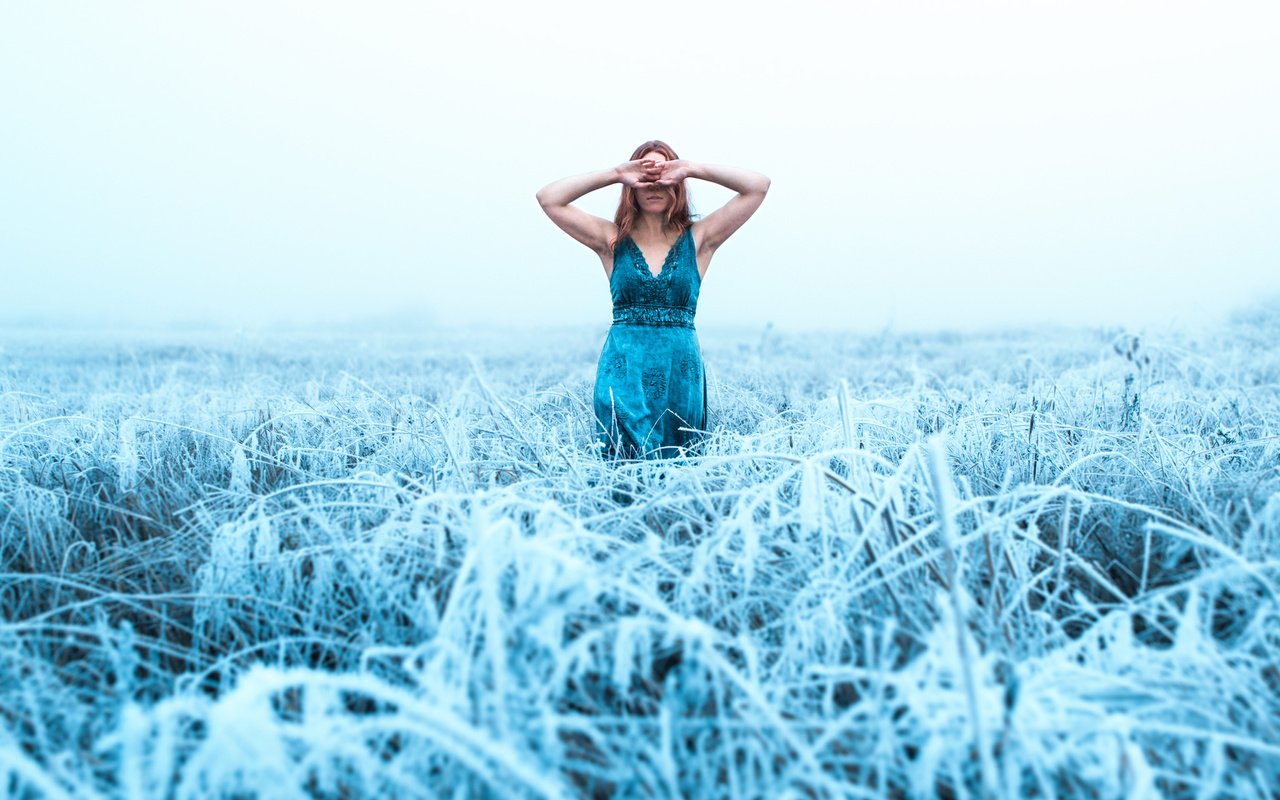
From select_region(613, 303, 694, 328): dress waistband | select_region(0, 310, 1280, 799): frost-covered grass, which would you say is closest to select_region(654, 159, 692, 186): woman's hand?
select_region(613, 303, 694, 328): dress waistband

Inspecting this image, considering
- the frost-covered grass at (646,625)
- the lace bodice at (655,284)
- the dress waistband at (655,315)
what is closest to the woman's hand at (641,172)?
the lace bodice at (655,284)

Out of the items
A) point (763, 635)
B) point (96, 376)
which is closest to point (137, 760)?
point (763, 635)

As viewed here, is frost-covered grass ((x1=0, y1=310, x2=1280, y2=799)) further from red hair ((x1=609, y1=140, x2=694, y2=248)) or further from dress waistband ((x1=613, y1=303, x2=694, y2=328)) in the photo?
red hair ((x1=609, y1=140, x2=694, y2=248))

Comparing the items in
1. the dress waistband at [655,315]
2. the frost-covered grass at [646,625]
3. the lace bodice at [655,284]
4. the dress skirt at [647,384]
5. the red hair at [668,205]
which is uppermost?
the red hair at [668,205]

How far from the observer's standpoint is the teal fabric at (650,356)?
2809 millimetres

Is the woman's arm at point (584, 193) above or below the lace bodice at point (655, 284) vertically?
above

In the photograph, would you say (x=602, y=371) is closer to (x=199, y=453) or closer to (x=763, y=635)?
(x=199, y=453)

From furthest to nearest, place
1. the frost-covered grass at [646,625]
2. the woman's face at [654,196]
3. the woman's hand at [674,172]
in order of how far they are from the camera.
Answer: the woman's face at [654,196] < the woman's hand at [674,172] < the frost-covered grass at [646,625]

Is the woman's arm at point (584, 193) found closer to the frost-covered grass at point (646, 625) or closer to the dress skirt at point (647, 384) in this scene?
the dress skirt at point (647, 384)

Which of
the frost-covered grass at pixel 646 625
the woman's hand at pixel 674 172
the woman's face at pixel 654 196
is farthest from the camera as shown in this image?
the woman's face at pixel 654 196

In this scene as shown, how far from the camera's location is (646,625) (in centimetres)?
94

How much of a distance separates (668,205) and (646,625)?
2192mm

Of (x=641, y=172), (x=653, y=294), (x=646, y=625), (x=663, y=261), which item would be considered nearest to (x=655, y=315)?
(x=653, y=294)

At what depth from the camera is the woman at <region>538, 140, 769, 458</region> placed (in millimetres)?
2809
